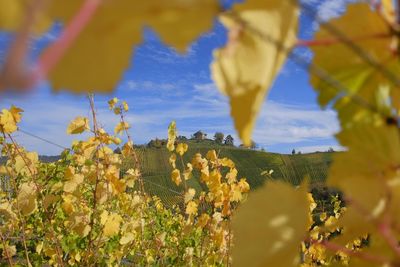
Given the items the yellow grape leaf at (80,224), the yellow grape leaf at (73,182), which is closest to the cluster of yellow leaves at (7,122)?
the yellow grape leaf at (73,182)

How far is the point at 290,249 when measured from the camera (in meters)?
0.26

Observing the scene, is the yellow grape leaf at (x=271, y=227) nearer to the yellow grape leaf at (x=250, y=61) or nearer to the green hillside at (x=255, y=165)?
the yellow grape leaf at (x=250, y=61)

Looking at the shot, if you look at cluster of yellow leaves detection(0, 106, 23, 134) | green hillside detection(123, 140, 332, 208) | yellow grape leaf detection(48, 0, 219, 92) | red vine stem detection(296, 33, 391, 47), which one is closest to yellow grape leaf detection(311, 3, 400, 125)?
red vine stem detection(296, 33, 391, 47)

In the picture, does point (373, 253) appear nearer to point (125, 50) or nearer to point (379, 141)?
point (379, 141)

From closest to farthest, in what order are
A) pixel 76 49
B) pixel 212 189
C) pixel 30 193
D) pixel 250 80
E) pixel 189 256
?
pixel 76 49 → pixel 250 80 → pixel 30 193 → pixel 212 189 → pixel 189 256

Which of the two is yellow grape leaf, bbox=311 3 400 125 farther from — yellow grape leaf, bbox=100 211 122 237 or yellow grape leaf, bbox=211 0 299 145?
yellow grape leaf, bbox=100 211 122 237

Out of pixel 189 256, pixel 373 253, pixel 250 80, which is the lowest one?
pixel 189 256

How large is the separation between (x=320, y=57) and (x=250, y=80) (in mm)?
96

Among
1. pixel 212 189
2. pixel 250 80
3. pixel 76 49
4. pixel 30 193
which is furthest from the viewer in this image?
pixel 212 189

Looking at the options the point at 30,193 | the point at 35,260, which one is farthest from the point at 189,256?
the point at 30,193

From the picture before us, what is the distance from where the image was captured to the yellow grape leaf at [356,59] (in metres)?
0.33

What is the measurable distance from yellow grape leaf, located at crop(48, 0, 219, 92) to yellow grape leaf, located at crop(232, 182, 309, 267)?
118 millimetres

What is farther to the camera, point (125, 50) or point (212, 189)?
point (212, 189)

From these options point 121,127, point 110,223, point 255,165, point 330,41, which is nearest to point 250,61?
point 330,41
